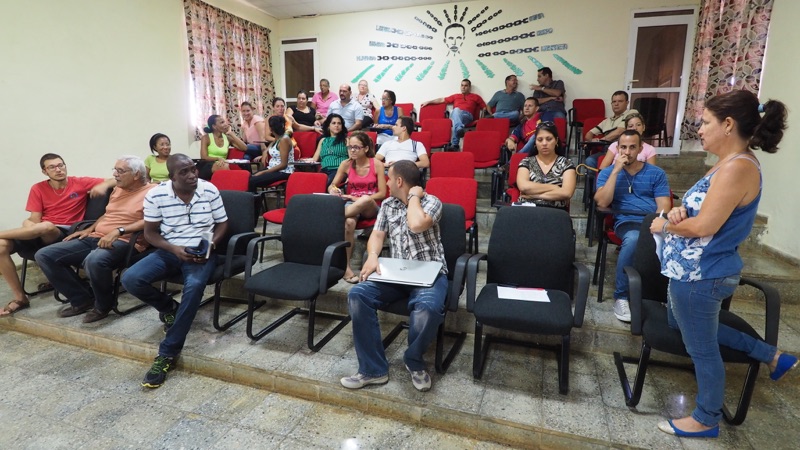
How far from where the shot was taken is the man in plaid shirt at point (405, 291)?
6.46ft

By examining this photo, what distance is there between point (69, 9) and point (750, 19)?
669 centimetres

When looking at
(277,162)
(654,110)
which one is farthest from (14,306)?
(654,110)

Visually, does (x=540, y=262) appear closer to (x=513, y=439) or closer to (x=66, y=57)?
(x=513, y=439)

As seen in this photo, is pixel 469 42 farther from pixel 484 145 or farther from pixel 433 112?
pixel 484 145

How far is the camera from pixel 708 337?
157 centimetres

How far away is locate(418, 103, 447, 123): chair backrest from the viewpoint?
6.39 metres

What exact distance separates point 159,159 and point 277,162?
47.6 inches

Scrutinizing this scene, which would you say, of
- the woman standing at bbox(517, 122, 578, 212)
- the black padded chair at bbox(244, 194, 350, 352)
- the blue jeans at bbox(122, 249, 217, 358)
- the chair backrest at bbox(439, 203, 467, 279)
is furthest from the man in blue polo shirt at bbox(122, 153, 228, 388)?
the woman standing at bbox(517, 122, 578, 212)

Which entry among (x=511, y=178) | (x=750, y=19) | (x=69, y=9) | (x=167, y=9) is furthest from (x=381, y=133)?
(x=750, y=19)

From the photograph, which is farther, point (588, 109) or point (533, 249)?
point (588, 109)

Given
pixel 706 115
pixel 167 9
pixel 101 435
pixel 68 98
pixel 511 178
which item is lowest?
pixel 101 435

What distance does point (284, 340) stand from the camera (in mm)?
2521

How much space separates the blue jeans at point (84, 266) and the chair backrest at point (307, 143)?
8.99ft

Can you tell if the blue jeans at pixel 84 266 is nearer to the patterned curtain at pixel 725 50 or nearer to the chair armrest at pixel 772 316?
the chair armrest at pixel 772 316
